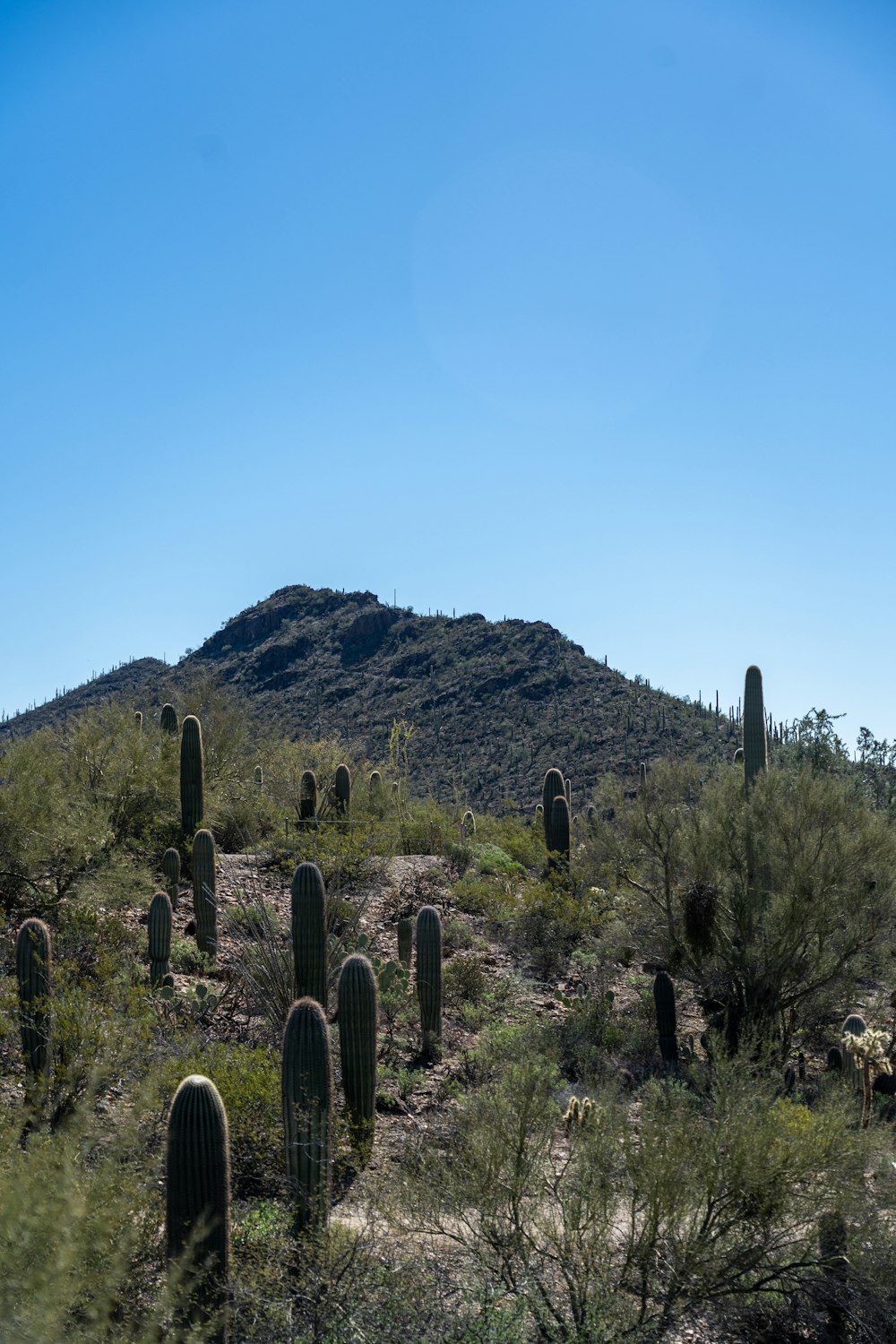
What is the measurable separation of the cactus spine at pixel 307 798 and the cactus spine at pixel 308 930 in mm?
8567

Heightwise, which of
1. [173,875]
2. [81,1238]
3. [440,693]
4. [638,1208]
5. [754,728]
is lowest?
[638,1208]

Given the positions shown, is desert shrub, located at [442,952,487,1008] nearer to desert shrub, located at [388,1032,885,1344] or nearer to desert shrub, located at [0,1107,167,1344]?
desert shrub, located at [388,1032,885,1344]

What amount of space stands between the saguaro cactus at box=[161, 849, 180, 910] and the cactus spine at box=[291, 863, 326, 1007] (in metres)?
4.41

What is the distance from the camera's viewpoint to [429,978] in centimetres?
1054

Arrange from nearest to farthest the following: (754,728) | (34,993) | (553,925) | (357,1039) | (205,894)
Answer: (34,993) < (357,1039) < (205,894) < (754,728) < (553,925)

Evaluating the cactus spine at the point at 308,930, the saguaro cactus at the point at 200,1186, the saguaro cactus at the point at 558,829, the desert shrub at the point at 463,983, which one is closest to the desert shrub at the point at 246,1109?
the cactus spine at the point at 308,930

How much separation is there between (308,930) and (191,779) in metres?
6.37

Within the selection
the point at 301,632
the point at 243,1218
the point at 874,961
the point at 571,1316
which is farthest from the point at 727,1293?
the point at 301,632

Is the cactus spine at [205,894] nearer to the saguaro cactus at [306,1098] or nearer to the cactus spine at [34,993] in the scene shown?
the cactus spine at [34,993]

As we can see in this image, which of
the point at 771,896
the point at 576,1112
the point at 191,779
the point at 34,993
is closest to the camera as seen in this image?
the point at 34,993

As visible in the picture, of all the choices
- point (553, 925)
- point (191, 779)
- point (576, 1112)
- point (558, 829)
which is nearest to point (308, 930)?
point (576, 1112)

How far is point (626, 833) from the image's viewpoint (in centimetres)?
1355

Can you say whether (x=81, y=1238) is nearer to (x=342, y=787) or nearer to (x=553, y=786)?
(x=342, y=787)

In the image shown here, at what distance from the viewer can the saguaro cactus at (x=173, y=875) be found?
1255 centimetres
